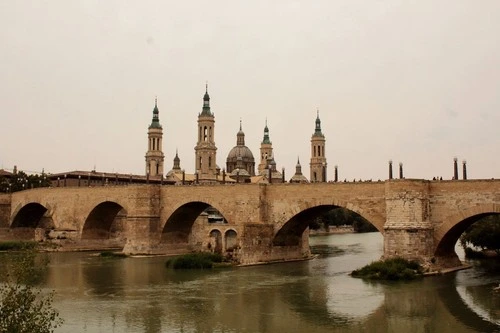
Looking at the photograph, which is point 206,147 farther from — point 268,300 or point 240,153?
point 268,300

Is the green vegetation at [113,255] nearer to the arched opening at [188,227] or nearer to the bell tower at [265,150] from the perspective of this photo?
the arched opening at [188,227]

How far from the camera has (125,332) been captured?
55.1ft

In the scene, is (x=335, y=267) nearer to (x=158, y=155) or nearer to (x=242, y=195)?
(x=242, y=195)

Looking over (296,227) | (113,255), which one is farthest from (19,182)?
(296,227)

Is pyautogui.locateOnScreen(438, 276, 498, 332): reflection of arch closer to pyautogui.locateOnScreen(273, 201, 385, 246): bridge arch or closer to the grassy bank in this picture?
pyautogui.locateOnScreen(273, 201, 385, 246): bridge arch

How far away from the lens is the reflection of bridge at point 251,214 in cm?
2667

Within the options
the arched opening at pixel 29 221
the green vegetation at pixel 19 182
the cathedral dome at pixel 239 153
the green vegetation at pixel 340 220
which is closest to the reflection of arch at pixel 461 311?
the arched opening at pixel 29 221

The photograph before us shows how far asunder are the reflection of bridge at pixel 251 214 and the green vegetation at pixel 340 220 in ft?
93.1

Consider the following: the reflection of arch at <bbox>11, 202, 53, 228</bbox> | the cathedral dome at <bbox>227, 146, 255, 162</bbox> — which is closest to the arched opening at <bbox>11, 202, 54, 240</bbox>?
the reflection of arch at <bbox>11, 202, 53, 228</bbox>

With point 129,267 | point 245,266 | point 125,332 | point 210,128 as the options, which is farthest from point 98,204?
point 210,128

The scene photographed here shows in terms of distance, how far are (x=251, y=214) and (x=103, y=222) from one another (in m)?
16.2

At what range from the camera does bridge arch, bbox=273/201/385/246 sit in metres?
29.2

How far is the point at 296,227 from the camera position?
111ft

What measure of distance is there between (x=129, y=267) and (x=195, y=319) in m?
14.4
